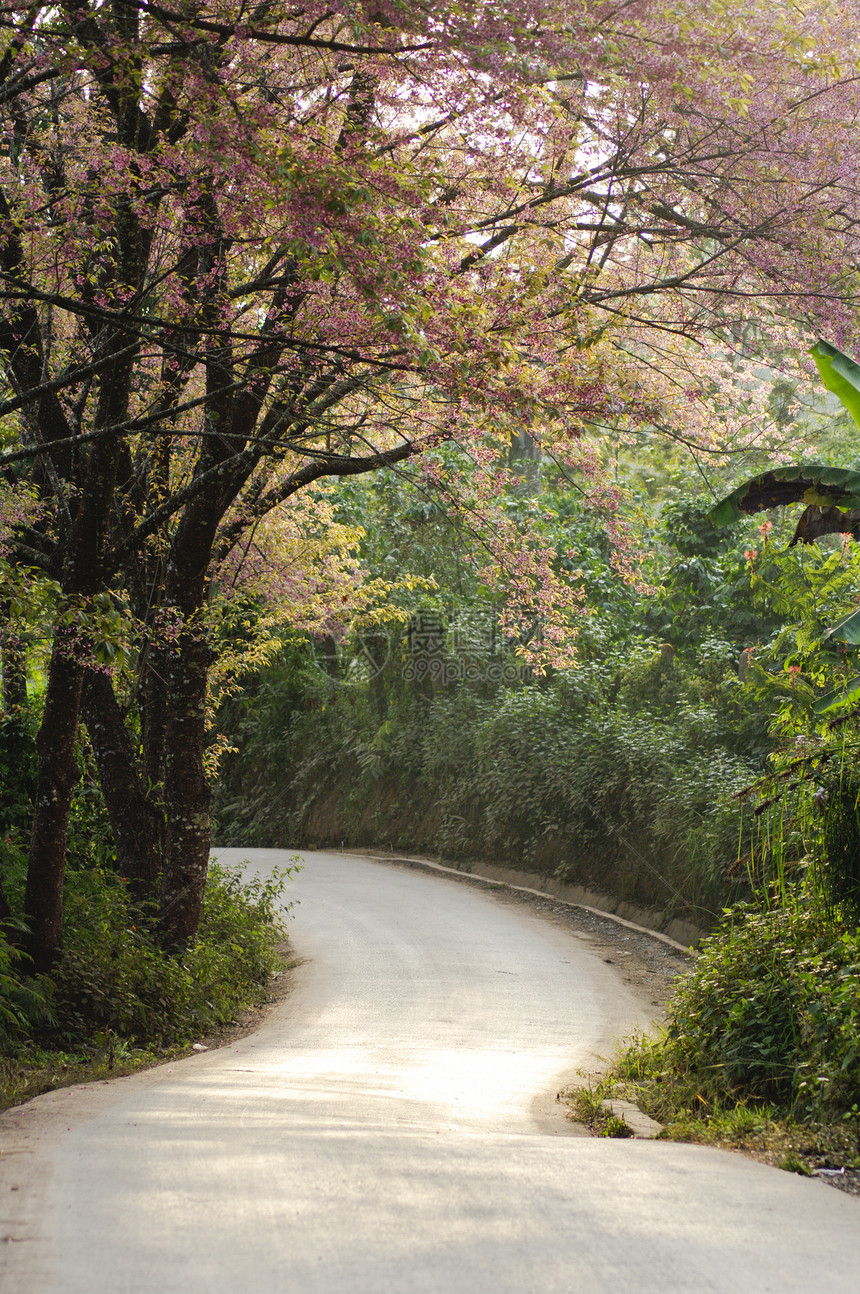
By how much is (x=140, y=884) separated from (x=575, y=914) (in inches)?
244

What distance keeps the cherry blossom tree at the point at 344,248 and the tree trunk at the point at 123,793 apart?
0.03 m

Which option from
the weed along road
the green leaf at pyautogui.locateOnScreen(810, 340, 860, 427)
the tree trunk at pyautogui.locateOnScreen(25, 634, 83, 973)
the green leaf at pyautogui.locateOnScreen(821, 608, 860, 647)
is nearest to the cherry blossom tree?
the tree trunk at pyautogui.locateOnScreen(25, 634, 83, 973)

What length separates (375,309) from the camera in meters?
5.48

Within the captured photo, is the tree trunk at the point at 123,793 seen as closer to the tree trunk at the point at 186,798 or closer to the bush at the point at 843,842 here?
the tree trunk at the point at 186,798

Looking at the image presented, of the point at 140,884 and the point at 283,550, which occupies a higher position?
the point at 283,550

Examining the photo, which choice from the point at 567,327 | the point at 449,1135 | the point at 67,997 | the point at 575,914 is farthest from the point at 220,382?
the point at 575,914

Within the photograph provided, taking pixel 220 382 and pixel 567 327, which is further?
pixel 220 382

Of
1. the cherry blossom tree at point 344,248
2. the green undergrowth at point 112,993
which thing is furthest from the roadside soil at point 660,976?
the cherry blossom tree at point 344,248

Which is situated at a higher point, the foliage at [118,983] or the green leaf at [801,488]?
the green leaf at [801,488]

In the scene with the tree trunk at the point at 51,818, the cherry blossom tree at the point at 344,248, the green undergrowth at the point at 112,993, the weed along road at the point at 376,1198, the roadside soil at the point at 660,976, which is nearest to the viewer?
the weed along road at the point at 376,1198

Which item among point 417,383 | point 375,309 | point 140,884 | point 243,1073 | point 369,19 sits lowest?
point 243,1073

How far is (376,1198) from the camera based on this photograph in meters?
3.55

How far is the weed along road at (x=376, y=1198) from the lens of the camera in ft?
9.83

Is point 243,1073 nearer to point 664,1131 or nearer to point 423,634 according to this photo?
point 664,1131
